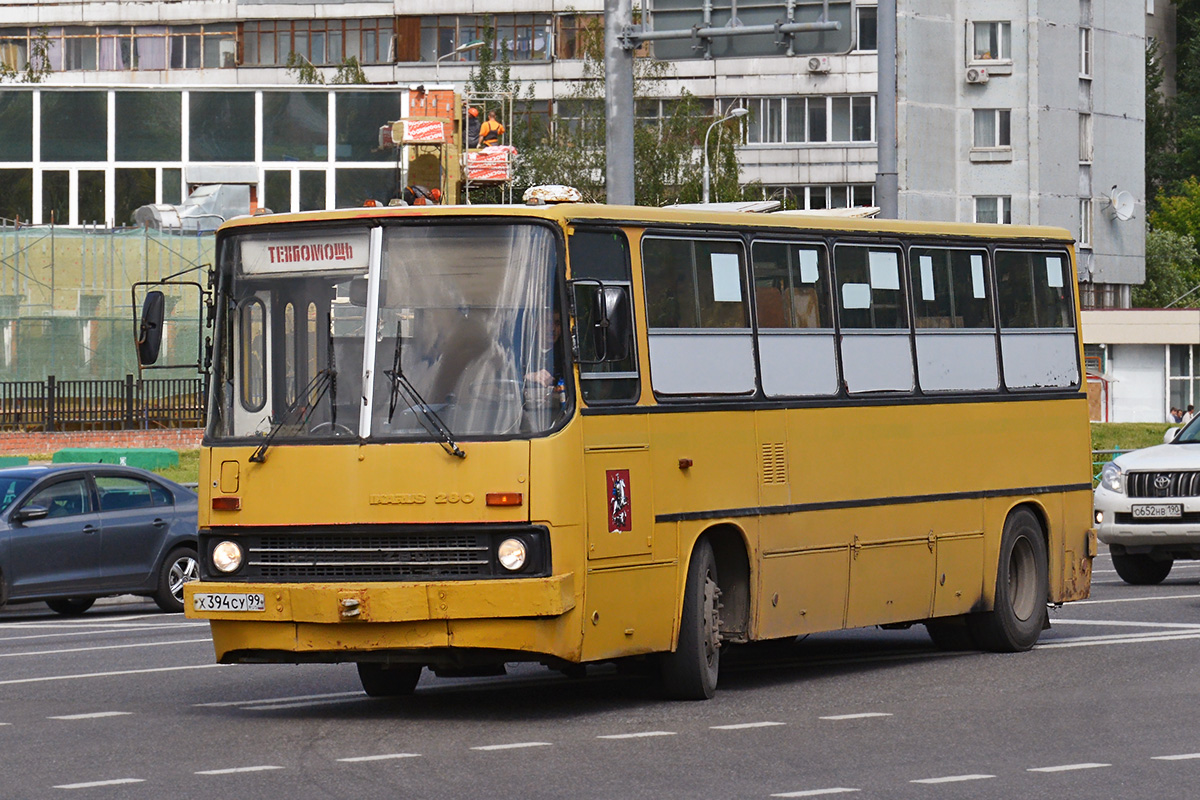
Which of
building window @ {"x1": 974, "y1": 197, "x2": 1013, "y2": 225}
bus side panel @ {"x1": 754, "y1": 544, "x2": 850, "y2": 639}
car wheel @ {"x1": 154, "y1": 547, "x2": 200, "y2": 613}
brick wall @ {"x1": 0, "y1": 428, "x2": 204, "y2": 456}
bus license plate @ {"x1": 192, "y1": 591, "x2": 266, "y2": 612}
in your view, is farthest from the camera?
building window @ {"x1": 974, "y1": 197, "x2": 1013, "y2": 225}

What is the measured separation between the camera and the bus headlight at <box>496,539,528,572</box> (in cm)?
1167

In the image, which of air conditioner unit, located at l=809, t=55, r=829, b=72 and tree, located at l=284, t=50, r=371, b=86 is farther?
air conditioner unit, located at l=809, t=55, r=829, b=72

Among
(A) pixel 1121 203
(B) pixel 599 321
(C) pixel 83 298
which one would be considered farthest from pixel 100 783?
(A) pixel 1121 203

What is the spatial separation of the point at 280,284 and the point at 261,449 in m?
0.98

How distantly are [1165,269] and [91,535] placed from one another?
250 ft

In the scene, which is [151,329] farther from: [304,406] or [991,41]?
[991,41]

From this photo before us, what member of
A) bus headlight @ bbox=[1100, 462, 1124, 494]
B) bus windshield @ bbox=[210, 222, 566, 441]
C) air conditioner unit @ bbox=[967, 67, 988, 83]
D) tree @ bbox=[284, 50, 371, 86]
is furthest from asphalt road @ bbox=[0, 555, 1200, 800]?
air conditioner unit @ bbox=[967, 67, 988, 83]

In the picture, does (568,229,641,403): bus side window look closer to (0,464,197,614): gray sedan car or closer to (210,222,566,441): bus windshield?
(210,222,566,441): bus windshield

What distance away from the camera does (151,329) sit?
1255 cm

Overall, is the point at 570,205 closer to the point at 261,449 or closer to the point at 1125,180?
the point at 261,449

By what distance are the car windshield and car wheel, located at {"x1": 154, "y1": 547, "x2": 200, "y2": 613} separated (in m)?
1.71

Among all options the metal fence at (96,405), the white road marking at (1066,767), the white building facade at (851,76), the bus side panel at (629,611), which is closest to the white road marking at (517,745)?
the bus side panel at (629,611)

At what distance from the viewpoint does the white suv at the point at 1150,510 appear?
882 inches

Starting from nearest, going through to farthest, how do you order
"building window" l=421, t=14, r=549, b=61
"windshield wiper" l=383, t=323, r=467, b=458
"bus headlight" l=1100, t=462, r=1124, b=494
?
"windshield wiper" l=383, t=323, r=467, b=458 < "bus headlight" l=1100, t=462, r=1124, b=494 < "building window" l=421, t=14, r=549, b=61
